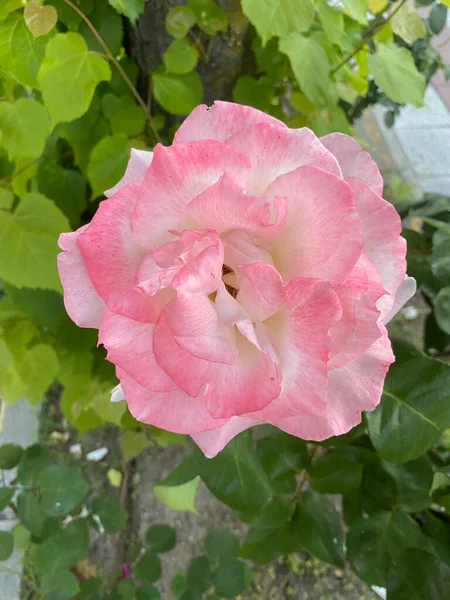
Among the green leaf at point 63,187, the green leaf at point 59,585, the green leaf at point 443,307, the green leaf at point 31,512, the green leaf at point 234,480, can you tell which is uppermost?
the green leaf at point 63,187

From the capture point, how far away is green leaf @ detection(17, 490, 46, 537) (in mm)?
542

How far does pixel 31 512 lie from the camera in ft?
1.80

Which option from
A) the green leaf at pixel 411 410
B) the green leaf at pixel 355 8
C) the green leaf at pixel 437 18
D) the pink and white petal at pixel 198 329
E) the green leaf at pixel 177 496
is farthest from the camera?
the green leaf at pixel 437 18

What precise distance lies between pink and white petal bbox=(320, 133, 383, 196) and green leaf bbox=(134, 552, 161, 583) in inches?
24.7

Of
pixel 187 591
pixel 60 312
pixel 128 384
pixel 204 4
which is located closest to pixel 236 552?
pixel 187 591

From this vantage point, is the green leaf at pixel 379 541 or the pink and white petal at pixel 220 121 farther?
the green leaf at pixel 379 541

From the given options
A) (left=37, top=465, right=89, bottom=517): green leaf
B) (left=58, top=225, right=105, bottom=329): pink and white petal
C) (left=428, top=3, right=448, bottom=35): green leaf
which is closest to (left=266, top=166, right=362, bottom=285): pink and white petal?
(left=58, top=225, right=105, bottom=329): pink and white petal

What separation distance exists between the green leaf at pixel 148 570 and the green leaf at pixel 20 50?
2.06 ft

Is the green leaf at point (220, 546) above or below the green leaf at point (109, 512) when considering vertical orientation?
below

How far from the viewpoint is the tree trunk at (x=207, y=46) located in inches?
21.8

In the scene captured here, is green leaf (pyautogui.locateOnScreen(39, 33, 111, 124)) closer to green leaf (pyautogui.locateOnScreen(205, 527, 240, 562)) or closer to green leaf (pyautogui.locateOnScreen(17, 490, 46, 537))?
green leaf (pyautogui.locateOnScreen(17, 490, 46, 537))

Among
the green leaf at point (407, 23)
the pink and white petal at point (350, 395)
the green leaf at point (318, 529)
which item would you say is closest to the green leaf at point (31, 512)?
the green leaf at point (318, 529)

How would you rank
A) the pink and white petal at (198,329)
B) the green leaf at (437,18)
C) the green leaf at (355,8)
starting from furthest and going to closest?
the green leaf at (437,18) → the green leaf at (355,8) → the pink and white petal at (198,329)

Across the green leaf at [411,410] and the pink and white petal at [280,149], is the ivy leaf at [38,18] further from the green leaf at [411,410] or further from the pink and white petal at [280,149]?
the green leaf at [411,410]
